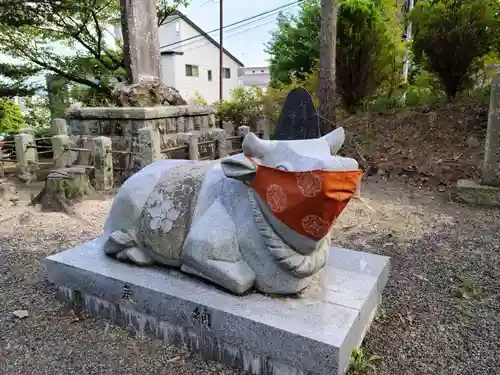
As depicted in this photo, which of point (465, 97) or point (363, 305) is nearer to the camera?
point (363, 305)

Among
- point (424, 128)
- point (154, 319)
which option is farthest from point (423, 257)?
point (424, 128)

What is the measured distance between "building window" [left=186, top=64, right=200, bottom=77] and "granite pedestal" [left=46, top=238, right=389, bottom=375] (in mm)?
21381

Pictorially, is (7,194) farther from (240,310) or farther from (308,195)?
(308,195)

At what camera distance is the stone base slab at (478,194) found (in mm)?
6062

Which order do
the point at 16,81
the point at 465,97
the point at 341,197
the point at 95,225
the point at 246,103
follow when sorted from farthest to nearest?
1. the point at 16,81
2. the point at 246,103
3. the point at 465,97
4. the point at 95,225
5. the point at 341,197

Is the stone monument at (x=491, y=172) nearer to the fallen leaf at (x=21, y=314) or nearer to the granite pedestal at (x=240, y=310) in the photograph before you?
the granite pedestal at (x=240, y=310)

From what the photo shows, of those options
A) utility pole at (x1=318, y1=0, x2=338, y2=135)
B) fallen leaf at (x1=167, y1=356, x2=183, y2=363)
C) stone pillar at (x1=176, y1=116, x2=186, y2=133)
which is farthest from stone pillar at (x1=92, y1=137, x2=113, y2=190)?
fallen leaf at (x1=167, y1=356, x2=183, y2=363)

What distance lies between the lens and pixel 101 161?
24.0 feet

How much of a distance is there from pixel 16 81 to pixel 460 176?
1354cm

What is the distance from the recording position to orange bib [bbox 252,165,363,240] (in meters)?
2.15

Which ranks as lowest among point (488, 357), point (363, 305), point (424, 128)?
point (488, 357)

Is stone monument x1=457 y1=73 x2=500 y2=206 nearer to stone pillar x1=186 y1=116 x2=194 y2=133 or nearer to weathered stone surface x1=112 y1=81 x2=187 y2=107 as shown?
stone pillar x1=186 y1=116 x2=194 y2=133

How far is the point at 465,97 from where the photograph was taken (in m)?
9.68

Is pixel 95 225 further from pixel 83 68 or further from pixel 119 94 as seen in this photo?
pixel 83 68
